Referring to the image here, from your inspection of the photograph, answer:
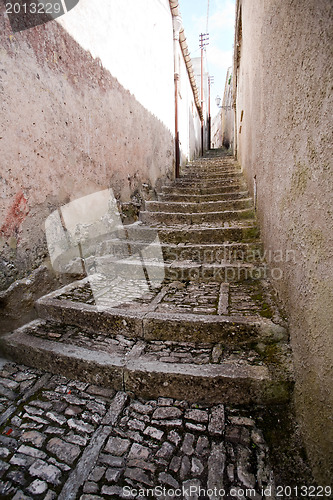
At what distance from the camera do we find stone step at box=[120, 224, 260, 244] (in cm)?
357

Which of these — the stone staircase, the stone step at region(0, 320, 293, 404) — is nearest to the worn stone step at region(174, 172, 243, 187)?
the stone staircase

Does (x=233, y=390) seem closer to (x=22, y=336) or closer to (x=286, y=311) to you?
(x=286, y=311)

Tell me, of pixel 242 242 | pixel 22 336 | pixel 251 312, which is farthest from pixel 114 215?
pixel 251 312

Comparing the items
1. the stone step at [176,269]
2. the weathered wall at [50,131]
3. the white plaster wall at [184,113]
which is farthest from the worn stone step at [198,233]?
the white plaster wall at [184,113]

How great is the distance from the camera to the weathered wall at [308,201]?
3.74 ft

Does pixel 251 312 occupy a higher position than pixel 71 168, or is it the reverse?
pixel 71 168

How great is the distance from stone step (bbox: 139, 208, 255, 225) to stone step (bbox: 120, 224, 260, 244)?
18 cm

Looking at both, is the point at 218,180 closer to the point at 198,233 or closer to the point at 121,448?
the point at 198,233

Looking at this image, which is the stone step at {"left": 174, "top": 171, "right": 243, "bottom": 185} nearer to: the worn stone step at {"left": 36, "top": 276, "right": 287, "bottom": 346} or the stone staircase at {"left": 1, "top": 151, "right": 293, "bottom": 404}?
the stone staircase at {"left": 1, "top": 151, "right": 293, "bottom": 404}

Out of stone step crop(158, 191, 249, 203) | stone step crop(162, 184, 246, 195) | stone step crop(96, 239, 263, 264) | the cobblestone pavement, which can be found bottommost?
the cobblestone pavement

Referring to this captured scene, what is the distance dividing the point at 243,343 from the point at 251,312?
30 cm

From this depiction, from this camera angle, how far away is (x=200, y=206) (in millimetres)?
4621

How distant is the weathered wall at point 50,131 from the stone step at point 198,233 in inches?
28.8

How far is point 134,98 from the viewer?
466cm
